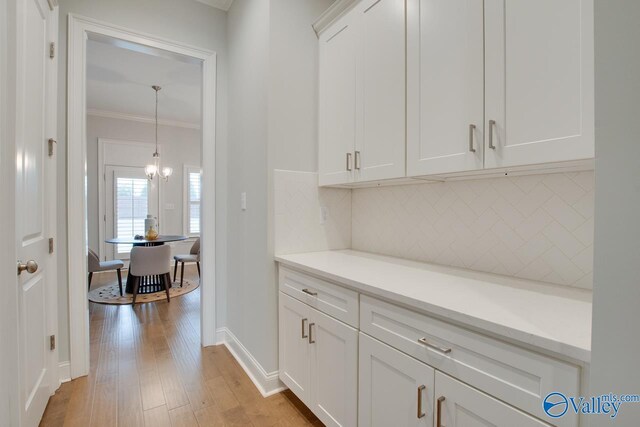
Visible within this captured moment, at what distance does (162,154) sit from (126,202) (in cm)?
112

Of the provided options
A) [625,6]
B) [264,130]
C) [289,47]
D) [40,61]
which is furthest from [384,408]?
[40,61]

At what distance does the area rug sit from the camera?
3.80 metres

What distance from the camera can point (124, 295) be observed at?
406 centimetres

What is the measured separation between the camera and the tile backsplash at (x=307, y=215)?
198 centimetres

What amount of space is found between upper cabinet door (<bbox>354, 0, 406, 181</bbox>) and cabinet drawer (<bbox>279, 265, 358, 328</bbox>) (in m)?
0.64

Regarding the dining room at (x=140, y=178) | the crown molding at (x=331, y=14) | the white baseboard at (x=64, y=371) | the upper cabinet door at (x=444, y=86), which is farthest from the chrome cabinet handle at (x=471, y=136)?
the dining room at (x=140, y=178)

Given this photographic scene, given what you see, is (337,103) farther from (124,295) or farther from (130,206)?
(130,206)

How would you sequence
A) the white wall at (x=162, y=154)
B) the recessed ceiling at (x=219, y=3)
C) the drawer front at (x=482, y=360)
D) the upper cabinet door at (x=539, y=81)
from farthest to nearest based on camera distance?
1. the white wall at (x=162, y=154)
2. the recessed ceiling at (x=219, y=3)
3. the upper cabinet door at (x=539, y=81)
4. the drawer front at (x=482, y=360)

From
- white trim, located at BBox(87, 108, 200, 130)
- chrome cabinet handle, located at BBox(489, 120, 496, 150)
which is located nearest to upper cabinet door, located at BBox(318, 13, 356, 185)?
chrome cabinet handle, located at BBox(489, 120, 496, 150)

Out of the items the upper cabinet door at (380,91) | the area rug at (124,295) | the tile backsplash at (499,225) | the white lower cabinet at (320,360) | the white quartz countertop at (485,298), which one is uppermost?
the upper cabinet door at (380,91)

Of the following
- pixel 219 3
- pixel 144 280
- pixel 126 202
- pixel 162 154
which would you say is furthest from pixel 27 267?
pixel 162 154

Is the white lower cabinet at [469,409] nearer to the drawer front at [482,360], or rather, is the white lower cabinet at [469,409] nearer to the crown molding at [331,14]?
the drawer front at [482,360]

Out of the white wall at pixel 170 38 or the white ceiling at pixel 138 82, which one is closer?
the white wall at pixel 170 38

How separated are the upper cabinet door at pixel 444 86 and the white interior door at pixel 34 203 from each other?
1743 millimetres
